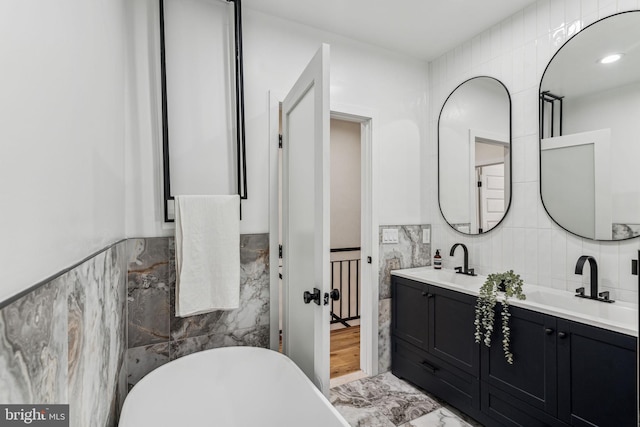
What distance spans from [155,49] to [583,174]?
8.61 ft

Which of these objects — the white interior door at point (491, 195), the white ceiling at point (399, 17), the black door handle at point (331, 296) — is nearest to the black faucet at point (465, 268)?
the white interior door at point (491, 195)

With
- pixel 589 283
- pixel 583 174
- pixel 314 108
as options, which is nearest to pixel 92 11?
pixel 314 108

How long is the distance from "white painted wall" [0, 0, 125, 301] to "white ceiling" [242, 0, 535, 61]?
1.41 m

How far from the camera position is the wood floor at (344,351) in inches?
106

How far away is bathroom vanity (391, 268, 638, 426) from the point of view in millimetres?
1374

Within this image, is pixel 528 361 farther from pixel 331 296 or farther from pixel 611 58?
pixel 611 58

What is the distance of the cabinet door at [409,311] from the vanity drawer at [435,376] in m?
0.08

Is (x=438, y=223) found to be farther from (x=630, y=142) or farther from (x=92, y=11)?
(x=92, y=11)

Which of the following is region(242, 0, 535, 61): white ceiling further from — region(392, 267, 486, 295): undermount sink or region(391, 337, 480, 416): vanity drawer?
region(391, 337, 480, 416): vanity drawer

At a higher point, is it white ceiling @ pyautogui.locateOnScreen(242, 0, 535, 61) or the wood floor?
white ceiling @ pyautogui.locateOnScreen(242, 0, 535, 61)

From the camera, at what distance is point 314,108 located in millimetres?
1458

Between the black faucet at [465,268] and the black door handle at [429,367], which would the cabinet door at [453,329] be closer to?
the black door handle at [429,367]

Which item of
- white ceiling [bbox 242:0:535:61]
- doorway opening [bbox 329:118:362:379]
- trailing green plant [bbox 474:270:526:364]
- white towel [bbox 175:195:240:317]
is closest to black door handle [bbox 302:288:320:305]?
white towel [bbox 175:195:240:317]

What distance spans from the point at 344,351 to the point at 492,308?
1661 millimetres
